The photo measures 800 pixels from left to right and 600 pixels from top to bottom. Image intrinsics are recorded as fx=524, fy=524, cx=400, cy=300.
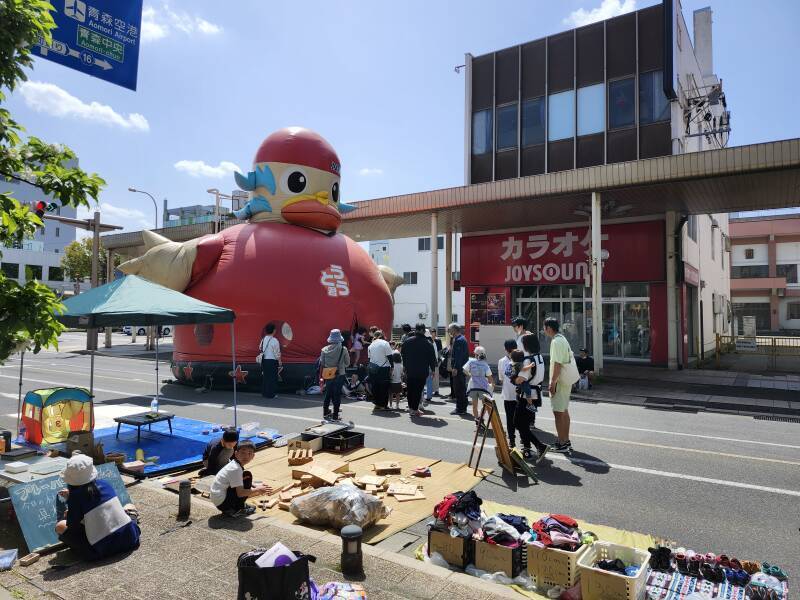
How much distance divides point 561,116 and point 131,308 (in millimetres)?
19418

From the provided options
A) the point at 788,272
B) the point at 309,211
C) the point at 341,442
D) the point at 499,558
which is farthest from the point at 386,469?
the point at 788,272

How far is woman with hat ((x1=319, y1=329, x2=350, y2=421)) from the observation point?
10148 millimetres

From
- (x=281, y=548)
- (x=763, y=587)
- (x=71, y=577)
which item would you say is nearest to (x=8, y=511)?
(x=71, y=577)

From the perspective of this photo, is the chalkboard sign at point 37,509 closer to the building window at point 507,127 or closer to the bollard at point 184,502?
the bollard at point 184,502

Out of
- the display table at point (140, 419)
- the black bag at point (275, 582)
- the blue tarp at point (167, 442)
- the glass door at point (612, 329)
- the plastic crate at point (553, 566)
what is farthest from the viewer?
the glass door at point (612, 329)

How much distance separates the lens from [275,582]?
3275mm

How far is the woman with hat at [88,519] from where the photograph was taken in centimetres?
431

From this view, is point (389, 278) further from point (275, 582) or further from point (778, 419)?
point (275, 582)

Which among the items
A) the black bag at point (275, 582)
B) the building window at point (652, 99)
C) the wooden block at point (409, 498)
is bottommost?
the wooden block at point (409, 498)

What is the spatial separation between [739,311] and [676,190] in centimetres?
4517

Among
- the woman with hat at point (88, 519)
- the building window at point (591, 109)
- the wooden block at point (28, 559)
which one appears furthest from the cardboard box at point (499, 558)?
the building window at point (591, 109)

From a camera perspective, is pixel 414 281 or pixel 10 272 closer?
pixel 10 272

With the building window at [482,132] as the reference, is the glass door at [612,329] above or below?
below

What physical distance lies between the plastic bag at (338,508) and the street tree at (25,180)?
9.14 ft
